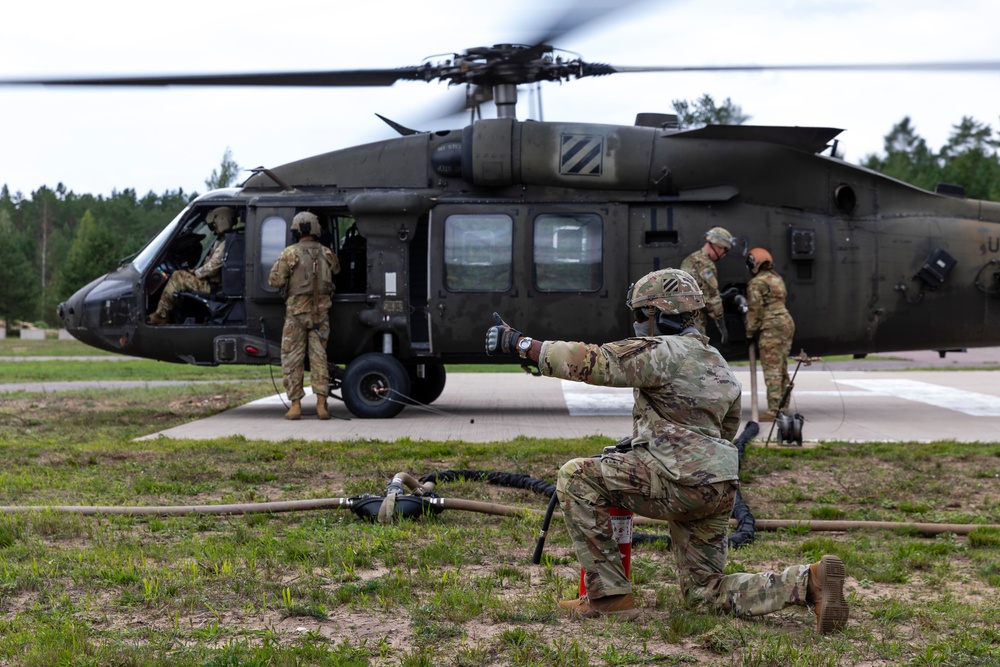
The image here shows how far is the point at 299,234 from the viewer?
37.8 feet

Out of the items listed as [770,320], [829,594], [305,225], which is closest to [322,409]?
[305,225]

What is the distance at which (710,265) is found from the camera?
1096cm

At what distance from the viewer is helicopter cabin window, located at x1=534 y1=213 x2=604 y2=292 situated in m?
11.5

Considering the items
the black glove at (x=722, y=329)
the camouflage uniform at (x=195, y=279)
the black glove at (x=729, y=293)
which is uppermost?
the camouflage uniform at (x=195, y=279)

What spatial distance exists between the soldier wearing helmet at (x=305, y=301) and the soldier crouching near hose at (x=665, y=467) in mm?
7286

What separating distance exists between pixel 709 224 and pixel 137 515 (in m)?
7.25

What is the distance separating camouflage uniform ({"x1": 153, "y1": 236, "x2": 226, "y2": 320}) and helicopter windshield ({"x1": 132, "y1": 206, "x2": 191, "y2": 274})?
0.29 meters

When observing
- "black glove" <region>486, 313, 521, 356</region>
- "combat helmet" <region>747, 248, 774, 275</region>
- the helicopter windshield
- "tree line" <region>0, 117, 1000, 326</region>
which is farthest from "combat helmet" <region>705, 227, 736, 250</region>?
"tree line" <region>0, 117, 1000, 326</region>

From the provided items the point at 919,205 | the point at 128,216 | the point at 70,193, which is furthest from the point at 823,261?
the point at 70,193

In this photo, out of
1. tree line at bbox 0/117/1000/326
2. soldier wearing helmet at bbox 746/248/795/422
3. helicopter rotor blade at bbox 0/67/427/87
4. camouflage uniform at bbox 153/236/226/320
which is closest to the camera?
helicopter rotor blade at bbox 0/67/427/87

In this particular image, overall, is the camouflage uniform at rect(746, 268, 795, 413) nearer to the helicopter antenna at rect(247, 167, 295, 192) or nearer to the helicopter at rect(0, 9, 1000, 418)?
the helicopter at rect(0, 9, 1000, 418)

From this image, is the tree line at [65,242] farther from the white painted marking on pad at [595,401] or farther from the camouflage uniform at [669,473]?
the camouflage uniform at [669,473]

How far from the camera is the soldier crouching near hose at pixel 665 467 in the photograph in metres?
4.27

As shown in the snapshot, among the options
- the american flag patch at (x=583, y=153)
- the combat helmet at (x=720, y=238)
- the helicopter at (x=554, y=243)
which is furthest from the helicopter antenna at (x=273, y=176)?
the combat helmet at (x=720, y=238)
